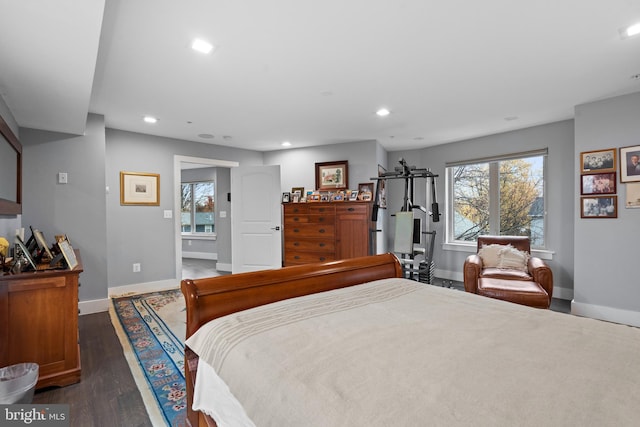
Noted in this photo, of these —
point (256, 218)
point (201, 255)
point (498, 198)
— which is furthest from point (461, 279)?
point (201, 255)

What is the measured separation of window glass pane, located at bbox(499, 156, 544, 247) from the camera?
4520mm

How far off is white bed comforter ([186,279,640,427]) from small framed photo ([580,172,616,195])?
9.12ft

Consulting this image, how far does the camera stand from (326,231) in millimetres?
4926

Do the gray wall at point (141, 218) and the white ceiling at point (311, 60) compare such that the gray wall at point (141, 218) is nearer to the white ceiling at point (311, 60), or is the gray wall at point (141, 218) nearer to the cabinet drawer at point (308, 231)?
the white ceiling at point (311, 60)

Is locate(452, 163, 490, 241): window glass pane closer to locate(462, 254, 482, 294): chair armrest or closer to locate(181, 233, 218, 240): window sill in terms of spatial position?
locate(462, 254, 482, 294): chair armrest

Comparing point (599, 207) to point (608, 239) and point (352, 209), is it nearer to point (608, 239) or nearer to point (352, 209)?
point (608, 239)

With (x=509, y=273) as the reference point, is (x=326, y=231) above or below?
above

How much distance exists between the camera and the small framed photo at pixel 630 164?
10.2 feet

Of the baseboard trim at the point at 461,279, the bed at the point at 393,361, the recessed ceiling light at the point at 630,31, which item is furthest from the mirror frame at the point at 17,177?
the baseboard trim at the point at 461,279

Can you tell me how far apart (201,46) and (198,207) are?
6.56 meters

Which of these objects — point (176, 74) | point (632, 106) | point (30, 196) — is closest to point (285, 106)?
point (176, 74)

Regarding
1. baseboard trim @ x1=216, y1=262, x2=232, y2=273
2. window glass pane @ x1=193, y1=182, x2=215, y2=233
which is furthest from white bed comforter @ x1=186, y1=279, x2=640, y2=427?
window glass pane @ x1=193, y1=182, x2=215, y2=233

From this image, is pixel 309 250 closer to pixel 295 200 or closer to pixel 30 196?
pixel 295 200

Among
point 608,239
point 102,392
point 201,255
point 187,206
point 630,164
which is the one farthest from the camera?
point 187,206
